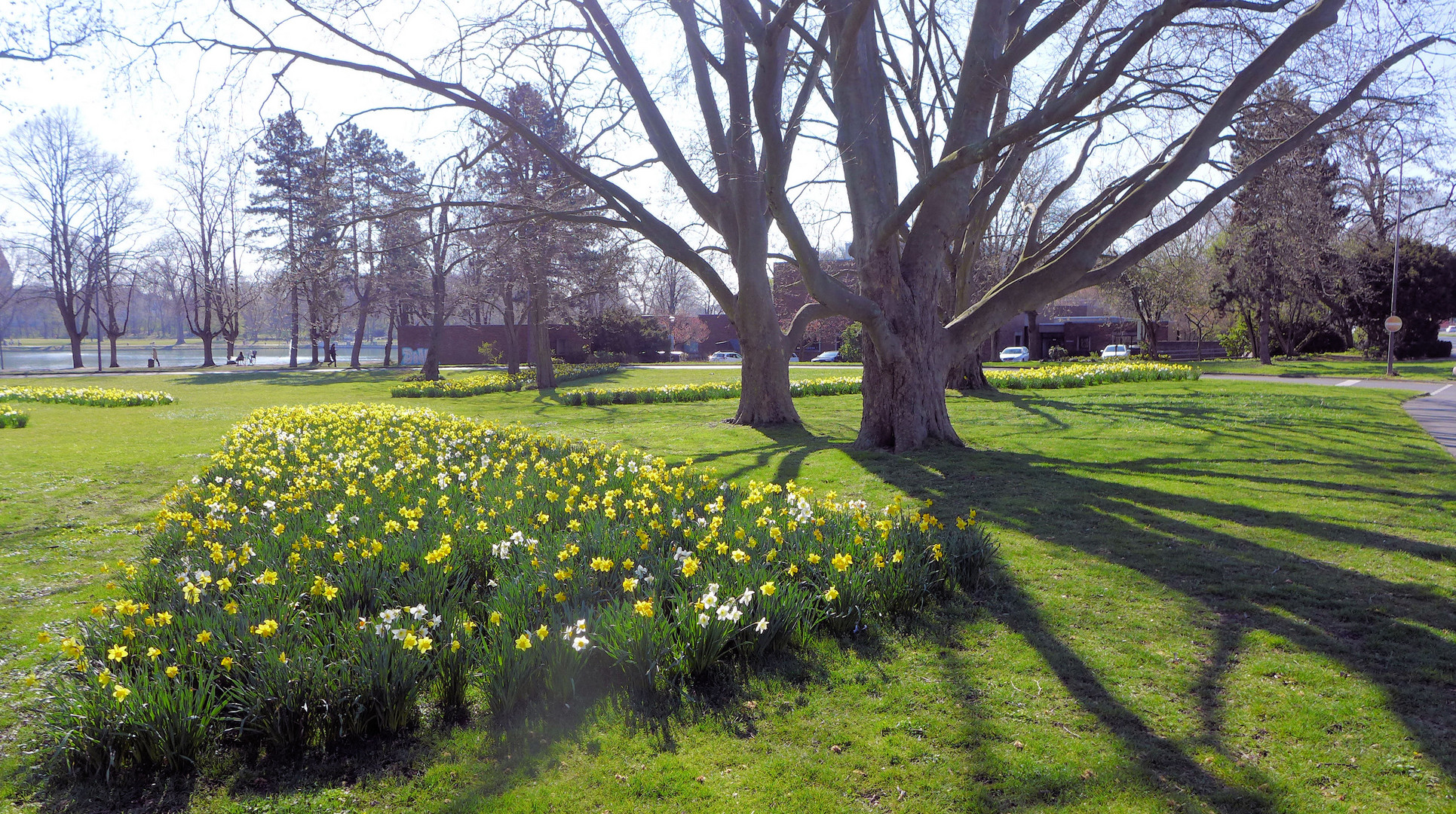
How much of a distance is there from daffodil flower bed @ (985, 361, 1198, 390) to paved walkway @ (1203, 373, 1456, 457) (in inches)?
94.9

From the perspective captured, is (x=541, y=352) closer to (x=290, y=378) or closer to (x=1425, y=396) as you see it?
(x=290, y=378)

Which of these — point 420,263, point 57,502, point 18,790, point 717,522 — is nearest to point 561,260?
point 420,263

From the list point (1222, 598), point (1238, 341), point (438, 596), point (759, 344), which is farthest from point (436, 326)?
point (1238, 341)

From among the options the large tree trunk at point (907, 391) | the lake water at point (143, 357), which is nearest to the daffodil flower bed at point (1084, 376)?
the large tree trunk at point (907, 391)

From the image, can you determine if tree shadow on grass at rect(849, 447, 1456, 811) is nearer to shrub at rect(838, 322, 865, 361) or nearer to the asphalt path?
the asphalt path

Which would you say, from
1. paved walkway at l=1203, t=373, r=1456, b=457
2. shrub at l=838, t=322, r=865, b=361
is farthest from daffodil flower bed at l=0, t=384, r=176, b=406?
shrub at l=838, t=322, r=865, b=361

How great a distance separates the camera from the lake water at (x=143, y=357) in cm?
5716

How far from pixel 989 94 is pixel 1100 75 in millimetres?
2521

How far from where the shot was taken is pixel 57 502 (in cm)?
757

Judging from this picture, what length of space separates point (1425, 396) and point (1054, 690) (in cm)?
1982

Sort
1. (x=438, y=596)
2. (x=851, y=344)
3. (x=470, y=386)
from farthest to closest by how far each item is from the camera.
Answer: (x=851, y=344) → (x=470, y=386) → (x=438, y=596)

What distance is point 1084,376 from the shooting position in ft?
72.1

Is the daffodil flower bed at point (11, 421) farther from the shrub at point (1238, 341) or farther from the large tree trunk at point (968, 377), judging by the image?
the shrub at point (1238, 341)

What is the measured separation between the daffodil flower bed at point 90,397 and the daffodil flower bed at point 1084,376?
21400 mm
